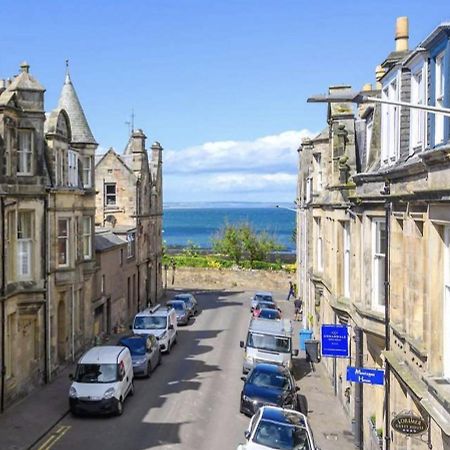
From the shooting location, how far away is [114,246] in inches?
1508

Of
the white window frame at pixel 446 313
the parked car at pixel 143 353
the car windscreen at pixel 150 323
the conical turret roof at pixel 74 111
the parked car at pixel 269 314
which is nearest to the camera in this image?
the white window frame at pixel 446 313

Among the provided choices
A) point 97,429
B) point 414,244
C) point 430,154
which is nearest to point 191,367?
point 97,429

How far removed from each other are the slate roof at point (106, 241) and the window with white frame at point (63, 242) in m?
6.86

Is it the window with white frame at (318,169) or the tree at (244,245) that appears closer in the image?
the window with white frame at (318,169)

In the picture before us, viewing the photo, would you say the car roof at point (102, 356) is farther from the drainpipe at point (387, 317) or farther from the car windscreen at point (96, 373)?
the drainpipe at point (387, 317)

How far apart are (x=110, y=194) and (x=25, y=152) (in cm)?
2202

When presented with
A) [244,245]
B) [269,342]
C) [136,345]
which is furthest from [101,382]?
[244,245]

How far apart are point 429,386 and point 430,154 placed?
164 inches

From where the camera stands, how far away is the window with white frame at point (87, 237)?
1242 inches

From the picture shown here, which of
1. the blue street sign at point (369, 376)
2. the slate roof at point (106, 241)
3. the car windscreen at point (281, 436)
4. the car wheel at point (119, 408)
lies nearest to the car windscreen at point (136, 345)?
the car wheel at point (119, 408)

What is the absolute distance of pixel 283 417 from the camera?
56.6 feet

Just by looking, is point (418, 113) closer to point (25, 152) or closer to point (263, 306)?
point (25, 152)

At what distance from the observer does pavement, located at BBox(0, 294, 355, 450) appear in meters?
19.5

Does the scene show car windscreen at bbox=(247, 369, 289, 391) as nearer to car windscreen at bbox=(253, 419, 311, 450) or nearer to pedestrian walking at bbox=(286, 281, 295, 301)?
car windscreen at bbox=(253, 419, 311, 450)
